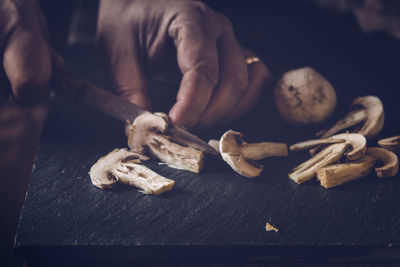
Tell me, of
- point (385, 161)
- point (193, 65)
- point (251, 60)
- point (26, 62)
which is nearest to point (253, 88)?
point (251, 60)

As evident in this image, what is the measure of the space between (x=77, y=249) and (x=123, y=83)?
0.60 meters

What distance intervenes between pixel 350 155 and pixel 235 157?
1.03ft

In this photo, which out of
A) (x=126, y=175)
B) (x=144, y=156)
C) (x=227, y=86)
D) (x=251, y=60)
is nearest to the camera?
(x=126, y=175)

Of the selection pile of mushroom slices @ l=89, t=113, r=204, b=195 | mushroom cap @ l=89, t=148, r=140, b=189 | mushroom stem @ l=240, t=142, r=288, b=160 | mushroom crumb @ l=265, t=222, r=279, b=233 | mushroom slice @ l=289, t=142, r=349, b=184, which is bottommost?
mushroom cap @ l=89, t=148, r=140, b=189

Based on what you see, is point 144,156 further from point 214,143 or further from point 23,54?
point 23,54

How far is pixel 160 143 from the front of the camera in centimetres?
108

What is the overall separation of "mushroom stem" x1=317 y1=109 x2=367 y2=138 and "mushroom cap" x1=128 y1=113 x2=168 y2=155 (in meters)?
0.52

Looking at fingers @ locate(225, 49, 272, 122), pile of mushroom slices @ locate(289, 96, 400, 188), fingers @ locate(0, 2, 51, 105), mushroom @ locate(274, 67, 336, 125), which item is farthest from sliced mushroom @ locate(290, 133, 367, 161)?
fingers @ locate(0, 2, 51, 105)

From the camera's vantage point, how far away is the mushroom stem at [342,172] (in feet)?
3.23

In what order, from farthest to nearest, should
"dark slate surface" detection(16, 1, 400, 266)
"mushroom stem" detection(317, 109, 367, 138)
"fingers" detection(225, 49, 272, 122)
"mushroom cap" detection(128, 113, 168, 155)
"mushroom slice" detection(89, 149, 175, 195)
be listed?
"fingers" detection(225, 49, 272, 122), "mushroom stem" detection(317, 109, 367, 138), "mushroom cap" detection(128, 113, 168, 155), "mushroom slice" detection(89, 149, 175, 195), "dark slate surface" detection(16, 1, 400, 266)

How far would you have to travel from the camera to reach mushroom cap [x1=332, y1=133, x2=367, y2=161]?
3.36 feet

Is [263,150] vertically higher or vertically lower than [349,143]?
lower

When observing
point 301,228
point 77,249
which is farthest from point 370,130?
point 77,249

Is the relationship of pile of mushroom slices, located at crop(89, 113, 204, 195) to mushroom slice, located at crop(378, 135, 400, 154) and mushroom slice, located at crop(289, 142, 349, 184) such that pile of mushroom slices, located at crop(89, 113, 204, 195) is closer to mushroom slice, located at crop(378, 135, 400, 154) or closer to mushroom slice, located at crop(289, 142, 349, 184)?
mushroom slice, located at crop(289, 142, 349, 184)
